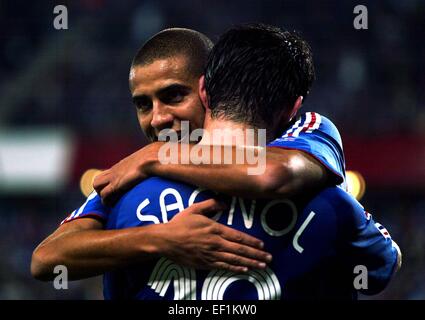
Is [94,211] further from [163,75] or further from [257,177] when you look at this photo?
[163,75]

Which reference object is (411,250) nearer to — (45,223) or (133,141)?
(133,141)

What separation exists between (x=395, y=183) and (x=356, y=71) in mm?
1776

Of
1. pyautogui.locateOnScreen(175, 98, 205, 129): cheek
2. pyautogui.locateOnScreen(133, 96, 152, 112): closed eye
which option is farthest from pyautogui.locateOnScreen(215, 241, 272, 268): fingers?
pyautogui.locateOnScreen(133, 96, 152, 112): closed eye

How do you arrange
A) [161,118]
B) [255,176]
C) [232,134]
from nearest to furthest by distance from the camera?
[255,176]
[232,134]
[161,118]

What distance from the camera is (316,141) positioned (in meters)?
2.36

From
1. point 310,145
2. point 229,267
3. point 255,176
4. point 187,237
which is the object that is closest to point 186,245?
point 187,237

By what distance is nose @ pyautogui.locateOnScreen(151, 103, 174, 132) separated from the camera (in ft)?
9.77

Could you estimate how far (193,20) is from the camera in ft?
40.4

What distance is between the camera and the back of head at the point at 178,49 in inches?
119

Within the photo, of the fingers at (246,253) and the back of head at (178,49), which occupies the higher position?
the back of head at (178,49)

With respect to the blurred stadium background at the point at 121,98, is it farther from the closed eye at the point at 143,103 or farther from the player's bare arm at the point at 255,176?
the player's bare arm at the point at 255,176

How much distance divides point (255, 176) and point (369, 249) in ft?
1.63

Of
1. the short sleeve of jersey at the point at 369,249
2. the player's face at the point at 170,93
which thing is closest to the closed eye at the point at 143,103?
the player's face at the point at 170,93
